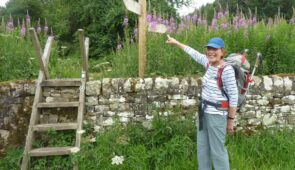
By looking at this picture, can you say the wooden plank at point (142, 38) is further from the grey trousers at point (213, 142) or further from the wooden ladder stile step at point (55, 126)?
the grey trousers at point (213, 142)

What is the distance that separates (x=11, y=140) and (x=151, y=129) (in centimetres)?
207

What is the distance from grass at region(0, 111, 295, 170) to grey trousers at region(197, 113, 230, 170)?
590 mm

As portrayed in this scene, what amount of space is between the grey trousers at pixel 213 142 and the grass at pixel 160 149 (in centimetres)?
59

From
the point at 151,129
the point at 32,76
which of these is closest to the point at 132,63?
the point at 151,129

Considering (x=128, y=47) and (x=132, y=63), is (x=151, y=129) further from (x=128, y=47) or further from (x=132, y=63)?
(x=128, y=47)

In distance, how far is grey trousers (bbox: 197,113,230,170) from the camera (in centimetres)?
357

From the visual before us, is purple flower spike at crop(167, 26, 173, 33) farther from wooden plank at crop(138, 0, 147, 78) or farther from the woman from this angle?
the woman

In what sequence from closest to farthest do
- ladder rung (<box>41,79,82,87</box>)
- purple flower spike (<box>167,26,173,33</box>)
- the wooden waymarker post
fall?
1. the wooden waymarker post
2. ladder rung (<box>41,79,82,87</box>)
3. purple flower spike (<box>167,26,173,33</box>)

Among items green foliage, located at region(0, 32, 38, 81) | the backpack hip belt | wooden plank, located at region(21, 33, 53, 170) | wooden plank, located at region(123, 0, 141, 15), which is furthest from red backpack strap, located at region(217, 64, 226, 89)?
green foliage, located at region(0, 32, 38, 81)

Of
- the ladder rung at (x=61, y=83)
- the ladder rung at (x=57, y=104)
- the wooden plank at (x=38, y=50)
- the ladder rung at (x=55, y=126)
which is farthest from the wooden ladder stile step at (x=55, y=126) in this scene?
the wooden plank at (x=38, y=50)

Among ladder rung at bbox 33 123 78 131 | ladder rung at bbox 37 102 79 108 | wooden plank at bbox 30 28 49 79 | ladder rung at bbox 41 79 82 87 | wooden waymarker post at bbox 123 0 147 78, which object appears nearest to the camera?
wooden plank at bbox 30 28 49 79

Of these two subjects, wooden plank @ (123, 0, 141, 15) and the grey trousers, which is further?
wooden plank @ (123, 0, 141, 15)

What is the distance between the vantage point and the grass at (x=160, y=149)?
4.47 metres

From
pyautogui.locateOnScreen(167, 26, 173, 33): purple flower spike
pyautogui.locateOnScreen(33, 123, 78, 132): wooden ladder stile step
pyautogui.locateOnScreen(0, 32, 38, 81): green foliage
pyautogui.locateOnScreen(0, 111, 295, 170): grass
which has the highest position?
pyautogui.locateOnScreen(167, 26, 173, 33): purple flower spike
